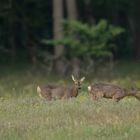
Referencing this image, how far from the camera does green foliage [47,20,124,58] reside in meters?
30.8

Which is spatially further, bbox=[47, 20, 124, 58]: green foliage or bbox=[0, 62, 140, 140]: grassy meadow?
bbox=[47, 20, 124, 58]: green foliage

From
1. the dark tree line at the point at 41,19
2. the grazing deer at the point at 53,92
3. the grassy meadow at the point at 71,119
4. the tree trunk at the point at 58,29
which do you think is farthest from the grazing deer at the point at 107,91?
the dark tree line at the point at 41,19

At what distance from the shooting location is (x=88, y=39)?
31250 mm

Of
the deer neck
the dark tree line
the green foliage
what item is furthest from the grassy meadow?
the dark tree line

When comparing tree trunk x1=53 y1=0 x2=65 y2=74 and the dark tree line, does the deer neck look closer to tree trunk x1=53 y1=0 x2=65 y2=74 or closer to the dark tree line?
tree trunk x1=53 y1=0 x2=65 y2=74

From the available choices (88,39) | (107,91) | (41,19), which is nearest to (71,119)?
(107,91)

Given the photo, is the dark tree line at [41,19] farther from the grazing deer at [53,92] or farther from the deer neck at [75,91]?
the grazing deer at [53,92]

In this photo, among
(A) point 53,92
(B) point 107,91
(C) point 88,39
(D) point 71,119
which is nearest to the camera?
(D) point 71,119

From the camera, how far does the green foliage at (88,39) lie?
1214 inches

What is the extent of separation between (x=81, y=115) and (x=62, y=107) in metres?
0.92

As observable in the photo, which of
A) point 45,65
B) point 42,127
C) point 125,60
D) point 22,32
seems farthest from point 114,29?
point 42,127

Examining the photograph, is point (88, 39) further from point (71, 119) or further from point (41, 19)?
point (71, 119)

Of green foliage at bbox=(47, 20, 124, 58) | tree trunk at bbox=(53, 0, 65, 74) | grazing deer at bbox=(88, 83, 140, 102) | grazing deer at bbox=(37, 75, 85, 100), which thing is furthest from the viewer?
tree trunk at bbox=(53, 0, 65, 74)

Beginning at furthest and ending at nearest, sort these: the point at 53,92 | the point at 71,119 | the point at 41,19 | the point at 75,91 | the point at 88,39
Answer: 1. the point at 41,19
2. the point at 88,39
3. the point at 75,91
4. the point at 53,92
5. the point at 71,119
